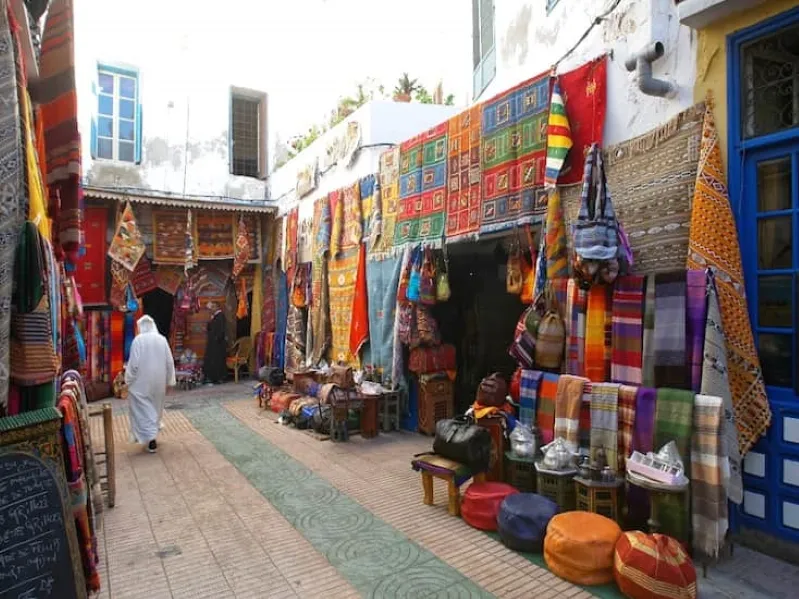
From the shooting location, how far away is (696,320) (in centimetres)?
339

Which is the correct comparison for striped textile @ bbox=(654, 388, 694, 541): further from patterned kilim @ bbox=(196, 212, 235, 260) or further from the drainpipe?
patterned kilim @ bbox=(196, 212, 235, 260)

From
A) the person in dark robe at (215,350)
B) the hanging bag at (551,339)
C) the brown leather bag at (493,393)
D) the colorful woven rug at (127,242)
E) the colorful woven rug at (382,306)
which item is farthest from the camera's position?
the person in dark robe at (215,350)

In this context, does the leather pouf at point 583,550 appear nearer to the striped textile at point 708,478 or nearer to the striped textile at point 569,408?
the striped textile at point 708,478

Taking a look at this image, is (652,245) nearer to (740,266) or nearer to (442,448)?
(740,266)

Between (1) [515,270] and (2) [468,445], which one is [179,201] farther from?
(2) [468,445]

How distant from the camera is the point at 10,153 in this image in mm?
2018

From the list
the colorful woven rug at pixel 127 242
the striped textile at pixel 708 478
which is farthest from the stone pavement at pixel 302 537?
the colorful woven rug at pixel 127 242

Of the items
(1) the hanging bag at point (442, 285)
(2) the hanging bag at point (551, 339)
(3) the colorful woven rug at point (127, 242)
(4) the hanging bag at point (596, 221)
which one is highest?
(3) the colorful woven rug at point (127, 242)

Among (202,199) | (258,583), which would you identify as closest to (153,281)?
(202,199)

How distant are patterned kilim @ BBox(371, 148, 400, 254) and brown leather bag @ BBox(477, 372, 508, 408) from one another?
282cm

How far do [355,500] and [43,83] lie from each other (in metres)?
3.80

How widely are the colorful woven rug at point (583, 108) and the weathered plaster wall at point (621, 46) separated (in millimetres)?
68

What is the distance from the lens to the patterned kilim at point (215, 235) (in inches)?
448

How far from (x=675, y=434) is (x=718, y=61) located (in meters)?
2.48
